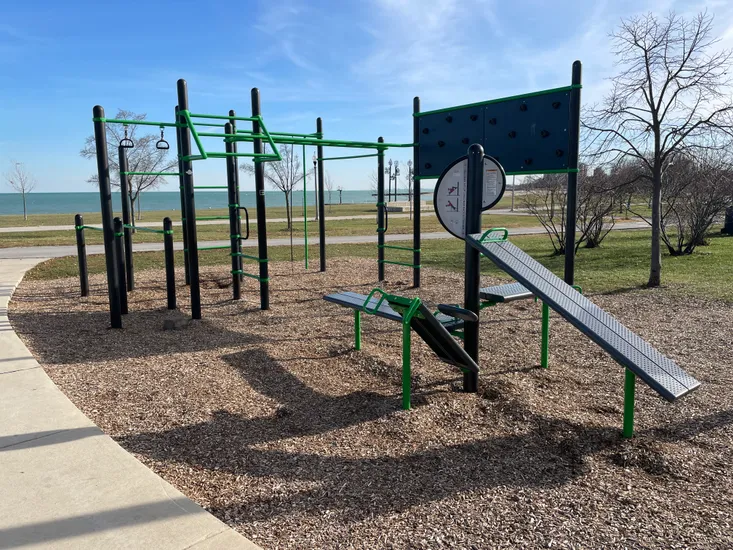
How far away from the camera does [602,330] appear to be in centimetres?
349

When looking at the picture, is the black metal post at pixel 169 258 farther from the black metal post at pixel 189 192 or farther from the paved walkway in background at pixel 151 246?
the paved walkway in background at pixel 151 246

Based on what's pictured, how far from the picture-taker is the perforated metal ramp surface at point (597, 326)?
3152mm

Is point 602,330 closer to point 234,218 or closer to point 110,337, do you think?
point 110,337

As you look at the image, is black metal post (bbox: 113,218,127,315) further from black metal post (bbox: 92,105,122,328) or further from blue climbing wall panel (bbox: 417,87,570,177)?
blue climbing wall panel (bbox: 417,87,570,177)

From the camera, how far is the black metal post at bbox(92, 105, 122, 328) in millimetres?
5848

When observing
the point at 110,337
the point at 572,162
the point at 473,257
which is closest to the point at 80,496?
the point at 473,257

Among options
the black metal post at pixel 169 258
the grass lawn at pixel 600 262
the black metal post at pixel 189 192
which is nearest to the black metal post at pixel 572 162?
the grass lawn at pixel 600 262

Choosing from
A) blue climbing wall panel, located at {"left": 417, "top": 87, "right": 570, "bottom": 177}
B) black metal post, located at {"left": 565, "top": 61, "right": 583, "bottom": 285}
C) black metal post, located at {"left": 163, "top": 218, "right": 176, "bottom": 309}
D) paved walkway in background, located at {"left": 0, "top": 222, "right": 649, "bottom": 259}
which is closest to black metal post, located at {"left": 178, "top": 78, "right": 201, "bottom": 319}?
black metal post, located at {"left": 163, "top": 218, "right": 176, "bottom": 309}

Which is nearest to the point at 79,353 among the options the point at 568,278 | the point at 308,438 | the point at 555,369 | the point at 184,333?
the point at 184,333

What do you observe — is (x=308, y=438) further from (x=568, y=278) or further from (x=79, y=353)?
(x=568, y=278)

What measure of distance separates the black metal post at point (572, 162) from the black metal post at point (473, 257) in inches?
77.6

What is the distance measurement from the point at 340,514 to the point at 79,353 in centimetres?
382

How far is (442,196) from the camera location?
5051 millimetres

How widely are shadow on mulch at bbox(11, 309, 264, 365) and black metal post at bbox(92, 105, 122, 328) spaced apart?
31 cm
